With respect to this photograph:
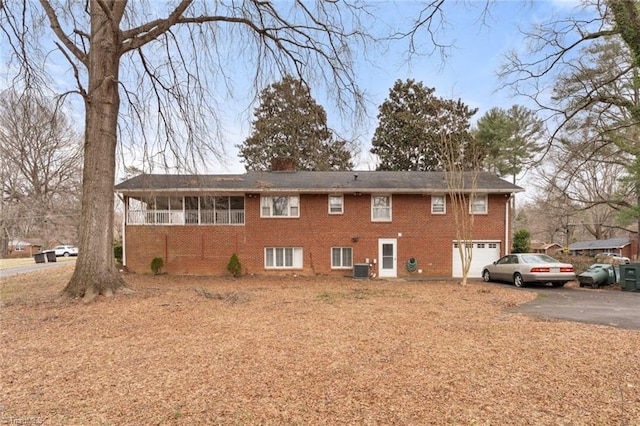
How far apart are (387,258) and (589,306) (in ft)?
29.9

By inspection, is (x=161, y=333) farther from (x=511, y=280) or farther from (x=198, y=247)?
(x=511, y=280)

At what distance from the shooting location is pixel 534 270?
1354 cm

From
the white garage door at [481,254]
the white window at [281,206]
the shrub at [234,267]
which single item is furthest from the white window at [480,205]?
the shrub at [234,267]

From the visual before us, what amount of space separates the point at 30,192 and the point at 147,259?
1152 inches

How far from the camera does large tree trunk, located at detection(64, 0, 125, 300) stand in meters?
9.14

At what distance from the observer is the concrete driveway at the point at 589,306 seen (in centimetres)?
783

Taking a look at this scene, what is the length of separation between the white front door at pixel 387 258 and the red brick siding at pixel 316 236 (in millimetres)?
214

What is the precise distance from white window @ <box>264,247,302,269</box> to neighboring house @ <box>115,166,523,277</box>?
0.05 metres

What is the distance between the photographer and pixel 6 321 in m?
7.05

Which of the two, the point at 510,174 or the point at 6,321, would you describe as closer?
the point at 6,321

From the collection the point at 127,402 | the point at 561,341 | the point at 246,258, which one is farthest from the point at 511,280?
the point at 127,402

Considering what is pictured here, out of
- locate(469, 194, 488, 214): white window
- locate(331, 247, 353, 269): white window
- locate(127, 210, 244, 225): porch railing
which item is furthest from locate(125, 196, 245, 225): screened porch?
locate(469, 194, 488, 214): white window

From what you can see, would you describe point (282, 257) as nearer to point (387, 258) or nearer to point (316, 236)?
point (316, 236)

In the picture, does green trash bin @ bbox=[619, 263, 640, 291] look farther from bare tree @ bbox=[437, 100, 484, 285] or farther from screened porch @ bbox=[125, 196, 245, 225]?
screened porch @ bbox=[125, 196, 245, 225]
